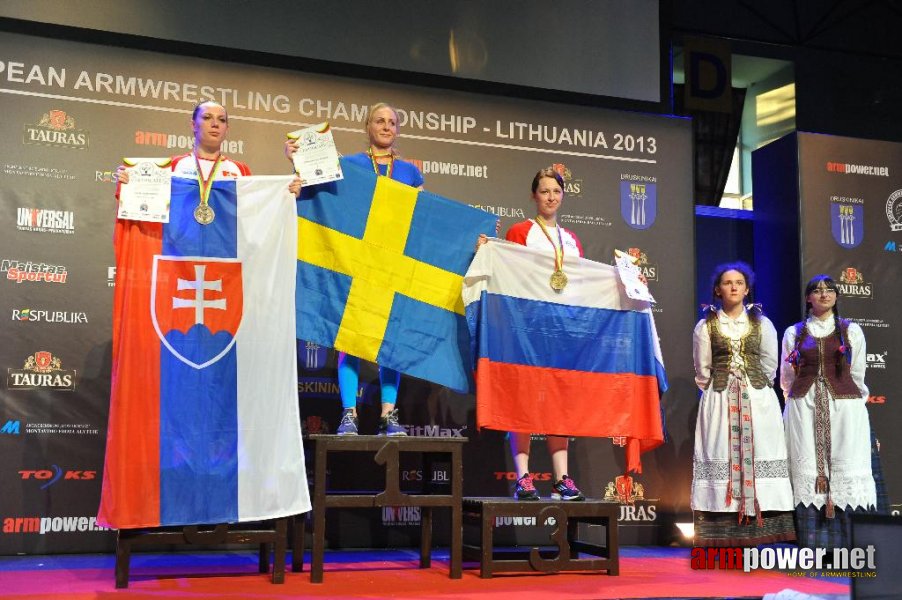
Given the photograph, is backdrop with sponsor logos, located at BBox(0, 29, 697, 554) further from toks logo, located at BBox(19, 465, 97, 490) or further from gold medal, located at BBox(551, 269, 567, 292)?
gold medal, located at BBox(551, 269, 567, 292)

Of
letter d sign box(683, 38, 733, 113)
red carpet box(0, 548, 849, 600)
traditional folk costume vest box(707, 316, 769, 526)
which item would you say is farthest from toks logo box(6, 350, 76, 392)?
letter d sign box(683, 38, 733, 113)

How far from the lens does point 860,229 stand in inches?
248

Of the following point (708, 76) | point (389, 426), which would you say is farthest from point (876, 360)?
point (389, 426)

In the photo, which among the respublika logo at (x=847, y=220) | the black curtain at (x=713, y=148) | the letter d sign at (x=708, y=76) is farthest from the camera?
the black curtain at (x=713, y=148)

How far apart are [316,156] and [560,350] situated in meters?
1.41

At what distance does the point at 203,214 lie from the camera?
3871 millimetres

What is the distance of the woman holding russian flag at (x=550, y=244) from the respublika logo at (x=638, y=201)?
54.7 inches

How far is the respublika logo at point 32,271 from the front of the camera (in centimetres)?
477

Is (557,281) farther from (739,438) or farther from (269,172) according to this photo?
(269,172)

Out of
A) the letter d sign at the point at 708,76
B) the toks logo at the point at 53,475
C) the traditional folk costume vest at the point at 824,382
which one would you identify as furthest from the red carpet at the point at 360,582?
the letter d sign at the point at 708,76

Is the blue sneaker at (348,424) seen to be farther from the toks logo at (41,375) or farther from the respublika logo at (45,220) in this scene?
the respublika logo at (45,220)

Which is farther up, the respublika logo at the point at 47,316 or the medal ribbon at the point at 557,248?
the medal ribbon at the point at 557,248

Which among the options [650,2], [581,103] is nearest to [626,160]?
[581,103]

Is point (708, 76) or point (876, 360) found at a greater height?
point (708, 76)
